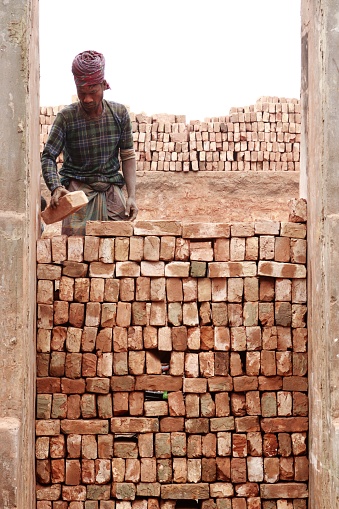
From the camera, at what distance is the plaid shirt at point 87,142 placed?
21.7 feet

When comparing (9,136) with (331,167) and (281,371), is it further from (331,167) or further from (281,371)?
(281,371)

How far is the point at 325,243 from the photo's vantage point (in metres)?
5.40

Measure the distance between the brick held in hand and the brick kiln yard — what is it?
165 mm

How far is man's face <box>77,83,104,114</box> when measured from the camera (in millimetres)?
6445

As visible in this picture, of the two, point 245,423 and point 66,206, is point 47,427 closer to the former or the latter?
point 245,423

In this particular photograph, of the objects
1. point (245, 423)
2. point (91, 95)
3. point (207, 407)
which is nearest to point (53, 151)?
point (91, 95)

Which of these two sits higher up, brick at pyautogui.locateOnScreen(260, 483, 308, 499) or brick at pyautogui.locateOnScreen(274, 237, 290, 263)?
brick at pyautogui.locateOnScreen(274, 237, 290, 263)

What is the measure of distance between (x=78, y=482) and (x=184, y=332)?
134 centimetres

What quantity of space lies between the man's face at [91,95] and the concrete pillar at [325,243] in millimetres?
1726

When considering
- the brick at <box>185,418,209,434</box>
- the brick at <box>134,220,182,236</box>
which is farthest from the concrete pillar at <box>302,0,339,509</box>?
the brick at <box>134,220,182,236</box>

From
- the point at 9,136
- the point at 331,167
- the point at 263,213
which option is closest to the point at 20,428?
the point at 9,136

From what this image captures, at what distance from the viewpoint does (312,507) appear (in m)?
5.87

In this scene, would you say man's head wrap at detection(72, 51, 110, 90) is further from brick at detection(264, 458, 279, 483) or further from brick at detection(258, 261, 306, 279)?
brick at detection(264, 458, 279, 483)

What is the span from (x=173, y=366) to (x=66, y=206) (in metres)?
1.42
